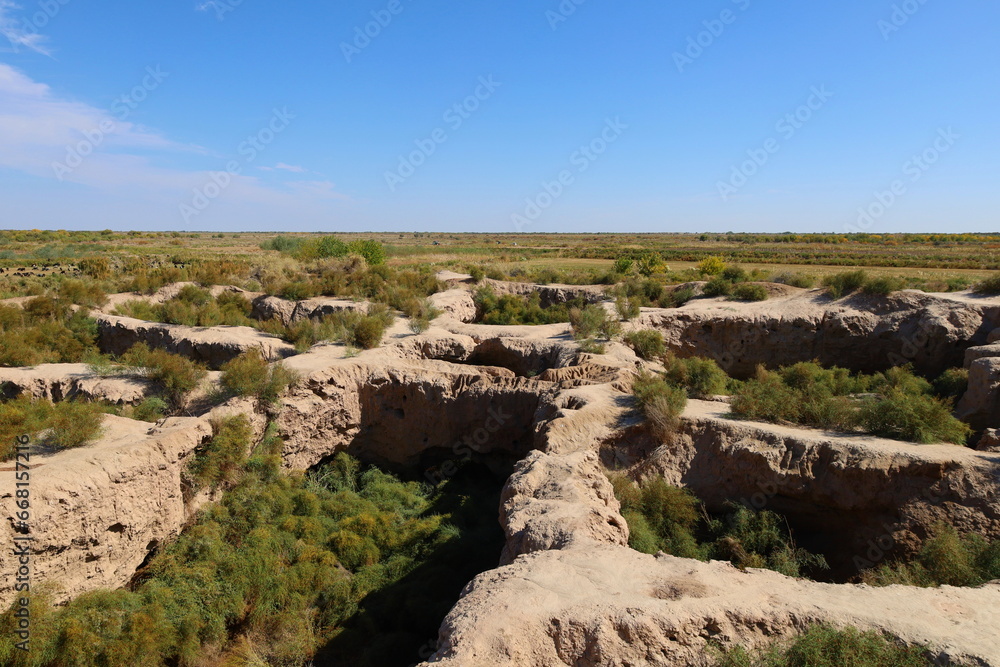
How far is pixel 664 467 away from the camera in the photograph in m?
10.4

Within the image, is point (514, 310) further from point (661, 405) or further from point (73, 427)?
point (73, 427)

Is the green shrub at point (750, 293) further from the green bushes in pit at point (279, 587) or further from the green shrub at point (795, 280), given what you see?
the green bushes in pit at point (279, 587)

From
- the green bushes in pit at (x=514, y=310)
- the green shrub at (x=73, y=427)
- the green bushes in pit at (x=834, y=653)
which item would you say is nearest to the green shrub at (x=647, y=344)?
the green bushes in pit at (x=514, y=310)

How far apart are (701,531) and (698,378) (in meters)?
3.89

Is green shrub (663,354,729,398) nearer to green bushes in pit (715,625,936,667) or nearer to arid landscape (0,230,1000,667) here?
arid landscape (0,230,1000,667)

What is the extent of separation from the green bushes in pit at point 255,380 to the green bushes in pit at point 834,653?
9652 millimetres

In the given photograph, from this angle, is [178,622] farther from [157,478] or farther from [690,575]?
[690,575]

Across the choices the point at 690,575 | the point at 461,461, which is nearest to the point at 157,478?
the point at 461,461

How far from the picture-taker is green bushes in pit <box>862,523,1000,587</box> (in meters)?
7.20

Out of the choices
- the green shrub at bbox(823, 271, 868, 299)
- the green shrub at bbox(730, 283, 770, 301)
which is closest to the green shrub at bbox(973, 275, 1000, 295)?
the green shrub at bbox(823, 271, 868, 299)

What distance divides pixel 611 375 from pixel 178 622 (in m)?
9.34

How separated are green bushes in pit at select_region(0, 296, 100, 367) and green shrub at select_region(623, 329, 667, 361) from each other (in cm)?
1459

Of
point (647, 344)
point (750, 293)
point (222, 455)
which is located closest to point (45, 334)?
point (222, 455)

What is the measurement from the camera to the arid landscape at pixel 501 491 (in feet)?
18.1
